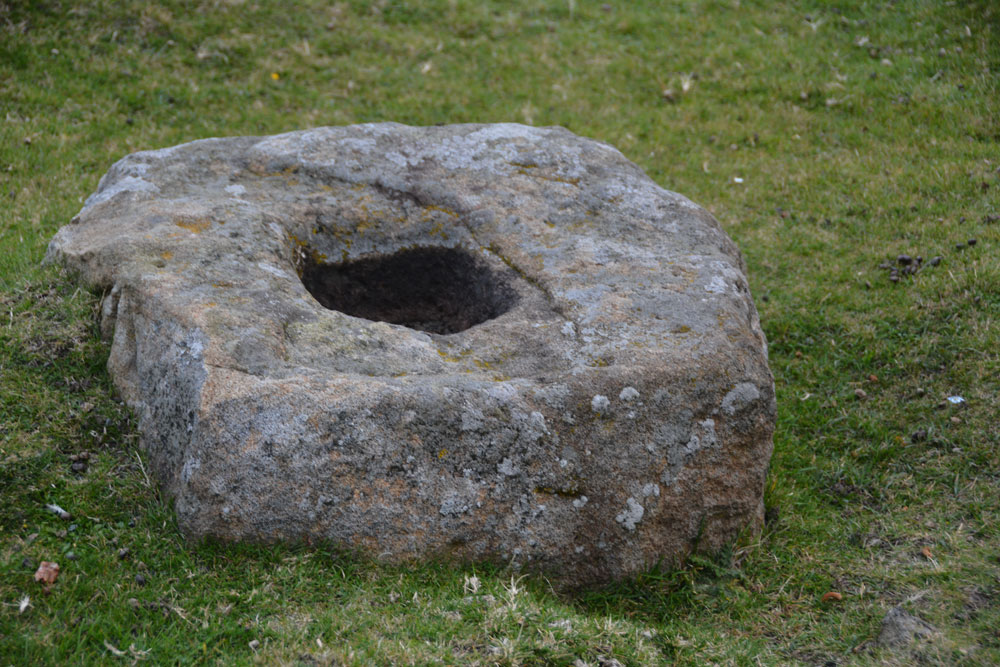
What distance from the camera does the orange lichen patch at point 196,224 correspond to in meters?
5.27

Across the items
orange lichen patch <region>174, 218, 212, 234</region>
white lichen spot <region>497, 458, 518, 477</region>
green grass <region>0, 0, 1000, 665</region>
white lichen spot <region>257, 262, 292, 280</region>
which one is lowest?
green grass <region>0, 0, 1000, 665</region>

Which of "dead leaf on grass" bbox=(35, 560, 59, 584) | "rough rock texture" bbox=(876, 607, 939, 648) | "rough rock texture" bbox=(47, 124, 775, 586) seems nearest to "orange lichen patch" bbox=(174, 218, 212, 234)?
"rough rock texture" bbox=(47, 124, 775, 586)

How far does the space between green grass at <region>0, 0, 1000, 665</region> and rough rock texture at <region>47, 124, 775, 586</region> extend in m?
0.26

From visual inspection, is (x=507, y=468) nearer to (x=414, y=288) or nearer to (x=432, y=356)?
(x=432, y=356)

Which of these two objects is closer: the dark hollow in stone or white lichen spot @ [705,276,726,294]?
white lichen spot @ [705,276,726,294]

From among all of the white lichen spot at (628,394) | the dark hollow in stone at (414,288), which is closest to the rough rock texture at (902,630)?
the white lichen spot at (628,394)

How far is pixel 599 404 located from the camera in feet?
14.5

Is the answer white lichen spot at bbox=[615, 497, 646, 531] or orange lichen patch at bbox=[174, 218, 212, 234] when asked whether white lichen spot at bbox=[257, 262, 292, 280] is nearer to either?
orange lichen patch at bbox=[174, 218, 212, 234]

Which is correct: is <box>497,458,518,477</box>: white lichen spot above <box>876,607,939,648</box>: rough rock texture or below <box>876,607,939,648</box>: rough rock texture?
above

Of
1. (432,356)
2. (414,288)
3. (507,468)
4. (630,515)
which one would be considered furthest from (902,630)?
(414,288)

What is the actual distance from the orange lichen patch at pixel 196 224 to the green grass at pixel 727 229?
744 millimetres

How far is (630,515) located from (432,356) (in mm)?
1324

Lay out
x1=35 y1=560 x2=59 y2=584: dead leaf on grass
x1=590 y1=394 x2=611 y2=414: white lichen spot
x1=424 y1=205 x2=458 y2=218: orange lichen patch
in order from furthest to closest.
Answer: x1=424 y1=205 x2=458 y2=218: orange lichen patch < x1=590 y1=394 x2=611 y2=414: white lichen spot < x1=35 y1=560 x2=59 y2=584: dead leaf on grass

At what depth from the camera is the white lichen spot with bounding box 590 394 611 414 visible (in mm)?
4418
